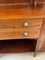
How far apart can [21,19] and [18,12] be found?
0.29 ft

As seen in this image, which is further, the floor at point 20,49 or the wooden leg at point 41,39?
the floor at point 20,49

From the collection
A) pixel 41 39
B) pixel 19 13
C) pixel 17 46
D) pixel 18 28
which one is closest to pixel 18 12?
pixel 19 13

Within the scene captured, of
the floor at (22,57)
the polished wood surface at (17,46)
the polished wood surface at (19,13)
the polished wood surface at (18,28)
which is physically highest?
the polished wood surface at (19,13)

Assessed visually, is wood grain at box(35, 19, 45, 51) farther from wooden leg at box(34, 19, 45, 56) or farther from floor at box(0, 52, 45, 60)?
floor at box(0, 52, 45, 60)

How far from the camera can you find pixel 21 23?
3.54 feet

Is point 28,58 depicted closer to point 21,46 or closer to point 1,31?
point 21,46

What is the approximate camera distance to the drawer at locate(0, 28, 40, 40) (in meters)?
1.12

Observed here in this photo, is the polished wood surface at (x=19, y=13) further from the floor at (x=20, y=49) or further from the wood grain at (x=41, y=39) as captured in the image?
the floor at (x=20, y=49)

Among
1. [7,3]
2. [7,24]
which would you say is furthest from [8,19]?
[7,3]

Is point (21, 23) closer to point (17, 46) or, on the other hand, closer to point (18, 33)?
point (18, 33)

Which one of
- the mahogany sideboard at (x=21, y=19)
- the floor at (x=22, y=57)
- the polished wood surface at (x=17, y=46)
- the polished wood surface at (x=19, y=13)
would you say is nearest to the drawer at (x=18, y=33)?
the mahogany sideboard at (x=21, y=19)

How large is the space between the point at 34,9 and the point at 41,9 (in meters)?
0.06

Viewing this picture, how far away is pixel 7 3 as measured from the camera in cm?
115

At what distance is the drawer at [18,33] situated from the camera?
1125 mm
